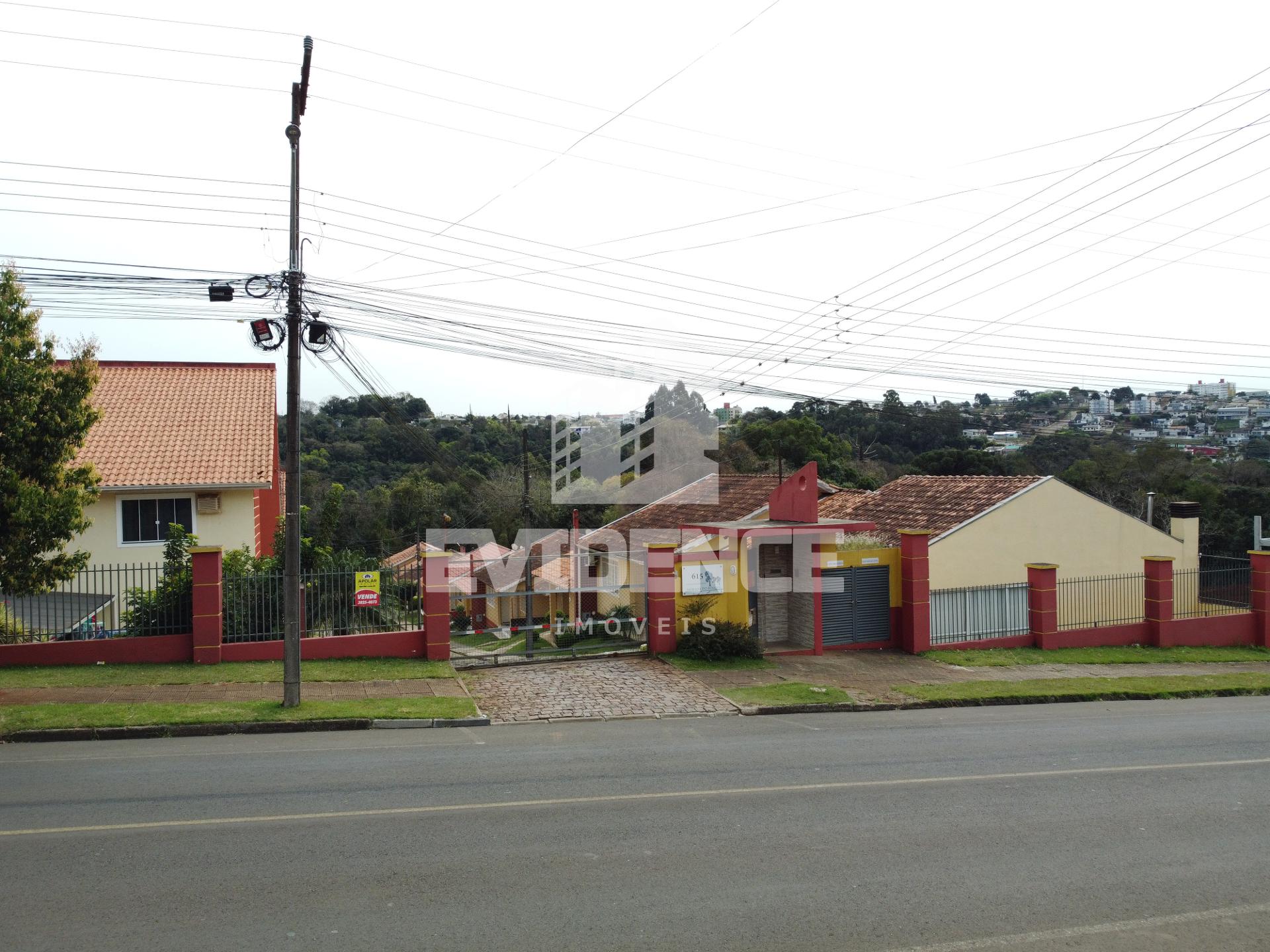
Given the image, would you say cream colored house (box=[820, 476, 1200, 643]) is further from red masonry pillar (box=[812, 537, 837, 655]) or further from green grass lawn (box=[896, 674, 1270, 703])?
green grass lawn (box=[896, 674, 1270, 703])

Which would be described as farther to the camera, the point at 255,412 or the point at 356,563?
the point at 255,412

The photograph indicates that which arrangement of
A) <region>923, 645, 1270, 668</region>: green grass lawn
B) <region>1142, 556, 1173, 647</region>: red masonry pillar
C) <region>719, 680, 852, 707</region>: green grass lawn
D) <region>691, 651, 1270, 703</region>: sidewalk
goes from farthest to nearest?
<region>1142, 556, 1173, 647</region>: red masonry pillar
<region>923, 645, 1270, 668</region>: green grass lawn
<region>691, 651, 1270, 703</region>: sidewalk
<region>719, 680, 852, 707</region>: green grass lawn

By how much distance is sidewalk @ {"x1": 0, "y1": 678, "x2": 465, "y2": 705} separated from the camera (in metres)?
12.8

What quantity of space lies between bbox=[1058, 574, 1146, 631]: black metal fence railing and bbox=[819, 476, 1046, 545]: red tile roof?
8.68ft

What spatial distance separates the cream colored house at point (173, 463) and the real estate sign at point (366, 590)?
5843 mm

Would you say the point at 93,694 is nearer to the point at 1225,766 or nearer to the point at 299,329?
the point at 299,329

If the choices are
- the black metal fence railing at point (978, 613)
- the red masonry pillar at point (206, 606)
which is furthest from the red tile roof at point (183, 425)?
the black metal fence railing at point (978, 613)

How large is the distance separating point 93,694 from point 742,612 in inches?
434

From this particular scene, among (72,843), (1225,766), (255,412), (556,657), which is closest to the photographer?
(72,843)

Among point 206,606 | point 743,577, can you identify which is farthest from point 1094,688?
point 206,606

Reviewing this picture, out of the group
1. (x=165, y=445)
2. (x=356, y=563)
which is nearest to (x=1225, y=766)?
(x=356, y=563)

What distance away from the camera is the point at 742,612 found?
18.5 meters

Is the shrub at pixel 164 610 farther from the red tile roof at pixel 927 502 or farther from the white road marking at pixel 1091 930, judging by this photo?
the red tile roof at pixel 927 502

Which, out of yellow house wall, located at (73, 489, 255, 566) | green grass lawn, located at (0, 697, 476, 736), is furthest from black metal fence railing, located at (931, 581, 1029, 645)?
yellow house wall, located at (73, 489, 255, 566)
